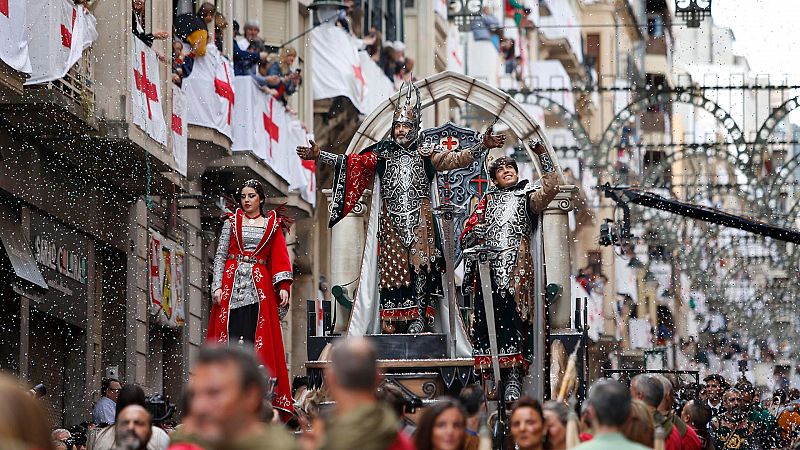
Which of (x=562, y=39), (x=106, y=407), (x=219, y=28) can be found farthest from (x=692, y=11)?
(x=562, y=39)

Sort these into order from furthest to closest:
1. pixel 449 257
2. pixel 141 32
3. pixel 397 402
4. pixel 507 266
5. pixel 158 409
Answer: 1. pixel 141 32
2. pixel 449 257
3. pixel 507 266
4. pixel 158 409
5. pixel 397 402

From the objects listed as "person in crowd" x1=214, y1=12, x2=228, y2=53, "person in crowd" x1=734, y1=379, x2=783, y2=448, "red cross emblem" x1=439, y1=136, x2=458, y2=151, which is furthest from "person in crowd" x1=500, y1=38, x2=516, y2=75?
"red cross emblem" x1=439, y1=136, x2=458, y2=151

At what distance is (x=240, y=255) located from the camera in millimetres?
14844

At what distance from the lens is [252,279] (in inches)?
587

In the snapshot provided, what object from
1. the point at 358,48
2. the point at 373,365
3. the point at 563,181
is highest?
the point at 358,48

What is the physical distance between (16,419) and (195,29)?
1888 cm

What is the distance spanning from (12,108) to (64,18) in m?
1.01

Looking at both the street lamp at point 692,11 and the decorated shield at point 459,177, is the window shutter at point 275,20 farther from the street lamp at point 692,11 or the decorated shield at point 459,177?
the decorated shield at point 459,177

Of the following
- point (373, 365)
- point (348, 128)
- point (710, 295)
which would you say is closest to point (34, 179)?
point (373, 365)

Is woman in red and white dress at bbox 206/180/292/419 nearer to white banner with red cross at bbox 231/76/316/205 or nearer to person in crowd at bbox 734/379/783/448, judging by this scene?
person in crowd at bbox 734/379/783/448

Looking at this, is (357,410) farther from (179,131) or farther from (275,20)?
(275,20)

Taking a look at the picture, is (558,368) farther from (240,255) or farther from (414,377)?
(240,255)

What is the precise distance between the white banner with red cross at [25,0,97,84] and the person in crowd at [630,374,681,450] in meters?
7.96

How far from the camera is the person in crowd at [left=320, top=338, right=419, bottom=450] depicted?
6812 millimetres
